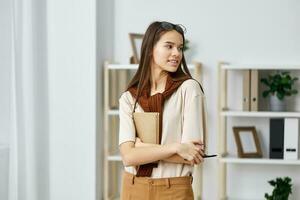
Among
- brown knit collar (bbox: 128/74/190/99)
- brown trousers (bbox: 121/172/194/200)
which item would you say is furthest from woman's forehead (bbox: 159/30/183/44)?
brown trousers (bbox: 121/172/194/200)

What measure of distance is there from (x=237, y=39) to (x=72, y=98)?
46.7 inches

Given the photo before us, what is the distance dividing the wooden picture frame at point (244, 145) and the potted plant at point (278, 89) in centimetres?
22

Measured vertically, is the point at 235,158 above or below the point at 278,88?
below

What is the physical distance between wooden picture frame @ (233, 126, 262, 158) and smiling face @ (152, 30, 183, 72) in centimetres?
210

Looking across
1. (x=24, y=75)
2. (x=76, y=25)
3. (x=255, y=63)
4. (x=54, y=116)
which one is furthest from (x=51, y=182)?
(x=255, y=63)

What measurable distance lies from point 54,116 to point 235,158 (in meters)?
1.22

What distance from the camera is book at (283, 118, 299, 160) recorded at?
3.42 m

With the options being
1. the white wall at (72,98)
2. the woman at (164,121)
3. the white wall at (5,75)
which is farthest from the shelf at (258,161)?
the woman at (164,121)

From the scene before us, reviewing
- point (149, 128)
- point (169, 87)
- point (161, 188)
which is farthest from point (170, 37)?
point (161, 188)

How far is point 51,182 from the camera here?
359 cm

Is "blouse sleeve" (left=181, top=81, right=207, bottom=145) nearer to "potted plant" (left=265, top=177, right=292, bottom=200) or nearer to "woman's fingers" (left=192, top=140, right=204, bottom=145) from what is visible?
"woman's fingers" (left=192, top=140, right=204, bottom=145)

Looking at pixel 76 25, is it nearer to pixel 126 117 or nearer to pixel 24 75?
pixel 24 75

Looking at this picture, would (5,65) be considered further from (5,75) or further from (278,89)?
(278,89)

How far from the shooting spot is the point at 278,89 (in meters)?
3.46
